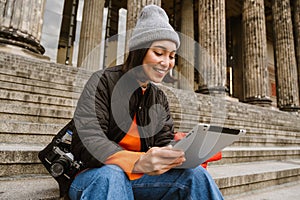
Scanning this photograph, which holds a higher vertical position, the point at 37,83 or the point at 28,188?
the point at 37,83

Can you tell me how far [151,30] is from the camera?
42.6 inches

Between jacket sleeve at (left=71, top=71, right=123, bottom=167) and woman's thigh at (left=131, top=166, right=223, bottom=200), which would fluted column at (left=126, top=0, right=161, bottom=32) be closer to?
jacket sleeve at (left=71, top=71, right=123, bottom=167)

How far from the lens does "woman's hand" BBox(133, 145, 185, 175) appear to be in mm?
762

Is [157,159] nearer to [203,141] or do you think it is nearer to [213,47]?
[203,141]

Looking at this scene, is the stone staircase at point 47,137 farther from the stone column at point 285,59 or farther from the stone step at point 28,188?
the stone column at point 285,59

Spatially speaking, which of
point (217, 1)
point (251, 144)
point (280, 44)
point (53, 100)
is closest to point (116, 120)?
point (53, 100)

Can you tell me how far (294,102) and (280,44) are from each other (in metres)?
3.02

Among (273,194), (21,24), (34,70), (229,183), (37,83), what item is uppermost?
(21,24)

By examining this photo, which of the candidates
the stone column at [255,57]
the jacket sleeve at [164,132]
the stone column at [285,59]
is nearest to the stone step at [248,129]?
the jacket sleeve at [164,132]

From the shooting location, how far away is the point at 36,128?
77.9 inches

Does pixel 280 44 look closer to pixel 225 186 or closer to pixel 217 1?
pixel 217 1

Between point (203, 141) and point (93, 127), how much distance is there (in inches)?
17.7

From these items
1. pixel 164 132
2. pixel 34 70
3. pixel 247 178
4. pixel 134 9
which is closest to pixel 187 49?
pixel 134 9

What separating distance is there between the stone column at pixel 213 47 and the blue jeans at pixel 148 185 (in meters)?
6.86
